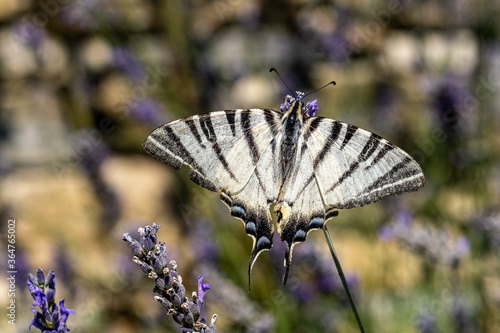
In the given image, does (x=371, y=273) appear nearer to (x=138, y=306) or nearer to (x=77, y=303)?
(x=138, y=306)

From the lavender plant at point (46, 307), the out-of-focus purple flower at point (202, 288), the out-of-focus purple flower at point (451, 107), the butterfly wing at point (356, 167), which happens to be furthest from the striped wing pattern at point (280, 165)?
the out-of-focus purple flower at point (451, 107)

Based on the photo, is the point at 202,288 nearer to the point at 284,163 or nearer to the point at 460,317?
the point at 284,163

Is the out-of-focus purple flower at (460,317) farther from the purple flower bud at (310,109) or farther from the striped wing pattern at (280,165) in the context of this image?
the purple flower bud at (310,109)

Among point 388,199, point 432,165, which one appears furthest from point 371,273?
point 432,165

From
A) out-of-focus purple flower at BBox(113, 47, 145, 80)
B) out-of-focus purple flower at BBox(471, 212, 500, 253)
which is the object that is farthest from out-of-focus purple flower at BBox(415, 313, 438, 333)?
out-of-focus purple flower at BBox(113, 47, 145, 80)

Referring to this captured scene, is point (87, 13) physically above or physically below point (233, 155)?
above

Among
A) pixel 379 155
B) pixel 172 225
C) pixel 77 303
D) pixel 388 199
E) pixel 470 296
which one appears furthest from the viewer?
pixel 172 225

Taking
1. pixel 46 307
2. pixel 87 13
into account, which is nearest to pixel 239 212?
pixel 46 307

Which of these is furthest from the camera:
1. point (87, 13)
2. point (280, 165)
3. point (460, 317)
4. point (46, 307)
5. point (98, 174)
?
point (87, 13)
